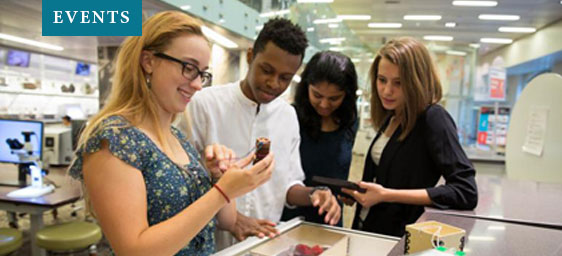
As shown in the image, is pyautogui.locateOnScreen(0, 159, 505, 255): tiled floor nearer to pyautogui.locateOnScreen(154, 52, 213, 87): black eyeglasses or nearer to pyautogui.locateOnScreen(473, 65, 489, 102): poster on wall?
pyautogui.locateOnScreen(154, 52, 213, 87): black eyeglasses

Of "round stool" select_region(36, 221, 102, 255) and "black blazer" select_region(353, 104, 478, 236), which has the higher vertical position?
"black blazer" select_region(353, 104, 478, 236)

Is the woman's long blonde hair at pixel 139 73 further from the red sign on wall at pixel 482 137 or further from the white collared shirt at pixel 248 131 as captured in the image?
the red sign on wall at pixel 482 137

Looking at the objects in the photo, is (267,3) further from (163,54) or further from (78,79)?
(78,79)

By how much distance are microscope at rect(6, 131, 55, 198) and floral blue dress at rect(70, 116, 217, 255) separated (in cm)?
249

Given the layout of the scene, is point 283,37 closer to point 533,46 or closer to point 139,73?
point 139,73

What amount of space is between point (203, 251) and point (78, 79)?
9252 mm

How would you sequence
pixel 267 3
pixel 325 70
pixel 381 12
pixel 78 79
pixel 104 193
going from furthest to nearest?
1. pixel 78 79
2. pixel 381 12
3. pixel 267 3
4. pixel 325 70
5. pixel 104 193

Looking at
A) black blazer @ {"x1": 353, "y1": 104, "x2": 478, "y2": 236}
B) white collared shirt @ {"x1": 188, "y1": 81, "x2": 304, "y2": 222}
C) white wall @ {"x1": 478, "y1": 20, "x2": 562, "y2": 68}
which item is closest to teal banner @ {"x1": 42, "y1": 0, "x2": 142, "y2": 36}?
white collared shirt @ {"x1": 188, "y1": 81, "x2": 304, "y2": 222}

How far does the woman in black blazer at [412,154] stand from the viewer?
4.54ft

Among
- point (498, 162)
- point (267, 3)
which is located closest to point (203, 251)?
point (267, 3)

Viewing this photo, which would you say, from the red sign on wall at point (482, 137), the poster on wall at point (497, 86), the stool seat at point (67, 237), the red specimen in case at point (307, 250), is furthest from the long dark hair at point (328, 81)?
the red sign on wall at point (482, 137)

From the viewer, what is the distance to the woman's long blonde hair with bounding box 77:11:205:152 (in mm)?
1008

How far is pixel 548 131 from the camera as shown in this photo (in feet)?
10.1

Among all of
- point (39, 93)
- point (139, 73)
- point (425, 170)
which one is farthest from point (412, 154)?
point (39, 93)
